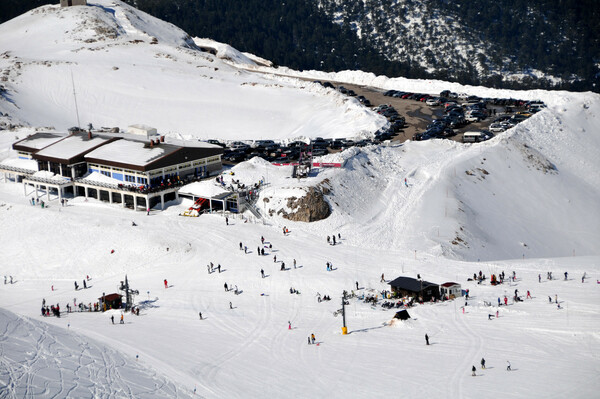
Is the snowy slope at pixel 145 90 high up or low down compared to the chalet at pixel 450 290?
up

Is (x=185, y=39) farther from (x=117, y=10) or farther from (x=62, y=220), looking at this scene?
(x=62, y=220)

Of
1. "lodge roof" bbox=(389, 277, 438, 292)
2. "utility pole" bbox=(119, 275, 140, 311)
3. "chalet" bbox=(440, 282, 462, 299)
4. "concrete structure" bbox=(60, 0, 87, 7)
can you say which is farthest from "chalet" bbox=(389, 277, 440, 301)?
"concrete structure" bbox=(60, 0, 87, 7)

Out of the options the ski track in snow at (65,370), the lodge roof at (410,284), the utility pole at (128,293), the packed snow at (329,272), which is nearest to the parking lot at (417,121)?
the packed snow at (329,272)

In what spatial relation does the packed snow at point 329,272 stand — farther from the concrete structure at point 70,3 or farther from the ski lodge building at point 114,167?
the concrete structure at point 70,3

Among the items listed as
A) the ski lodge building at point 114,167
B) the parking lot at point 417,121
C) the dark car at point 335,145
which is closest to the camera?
the ski lodge building at point 114,167

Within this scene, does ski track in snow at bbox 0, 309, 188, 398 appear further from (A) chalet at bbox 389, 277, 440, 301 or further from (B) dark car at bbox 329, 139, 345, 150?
(B) dark car at bbox 329, 139, 345, 150
